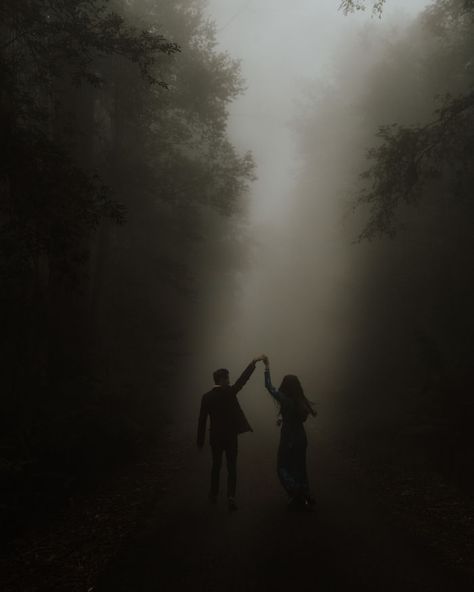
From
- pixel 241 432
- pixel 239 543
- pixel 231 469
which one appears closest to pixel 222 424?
pixel 241 432

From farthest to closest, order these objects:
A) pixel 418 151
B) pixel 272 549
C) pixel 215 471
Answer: pixel 418 151, pixel 215 471, pixel 272 549

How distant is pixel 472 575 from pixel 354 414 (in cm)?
1080

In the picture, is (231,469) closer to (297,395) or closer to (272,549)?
(297,395)

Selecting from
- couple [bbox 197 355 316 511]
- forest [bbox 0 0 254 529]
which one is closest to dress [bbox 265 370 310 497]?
couple [bbox 197 355 316 511]

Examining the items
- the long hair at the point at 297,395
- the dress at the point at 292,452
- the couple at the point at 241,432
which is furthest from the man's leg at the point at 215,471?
the long hair at the point at 297,395

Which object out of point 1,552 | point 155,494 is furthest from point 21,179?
point 155,494

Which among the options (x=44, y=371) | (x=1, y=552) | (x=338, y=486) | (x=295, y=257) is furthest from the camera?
(x=295, y=257)

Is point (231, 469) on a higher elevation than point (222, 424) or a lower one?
lower

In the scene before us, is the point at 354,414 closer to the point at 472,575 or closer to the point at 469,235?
the point at 469,235

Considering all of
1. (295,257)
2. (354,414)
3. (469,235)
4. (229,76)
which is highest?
(229,76)

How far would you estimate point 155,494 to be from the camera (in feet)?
28.0

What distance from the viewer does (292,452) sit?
7977 mm

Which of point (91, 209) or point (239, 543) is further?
point (91, 209)

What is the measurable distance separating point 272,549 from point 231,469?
197 cm
